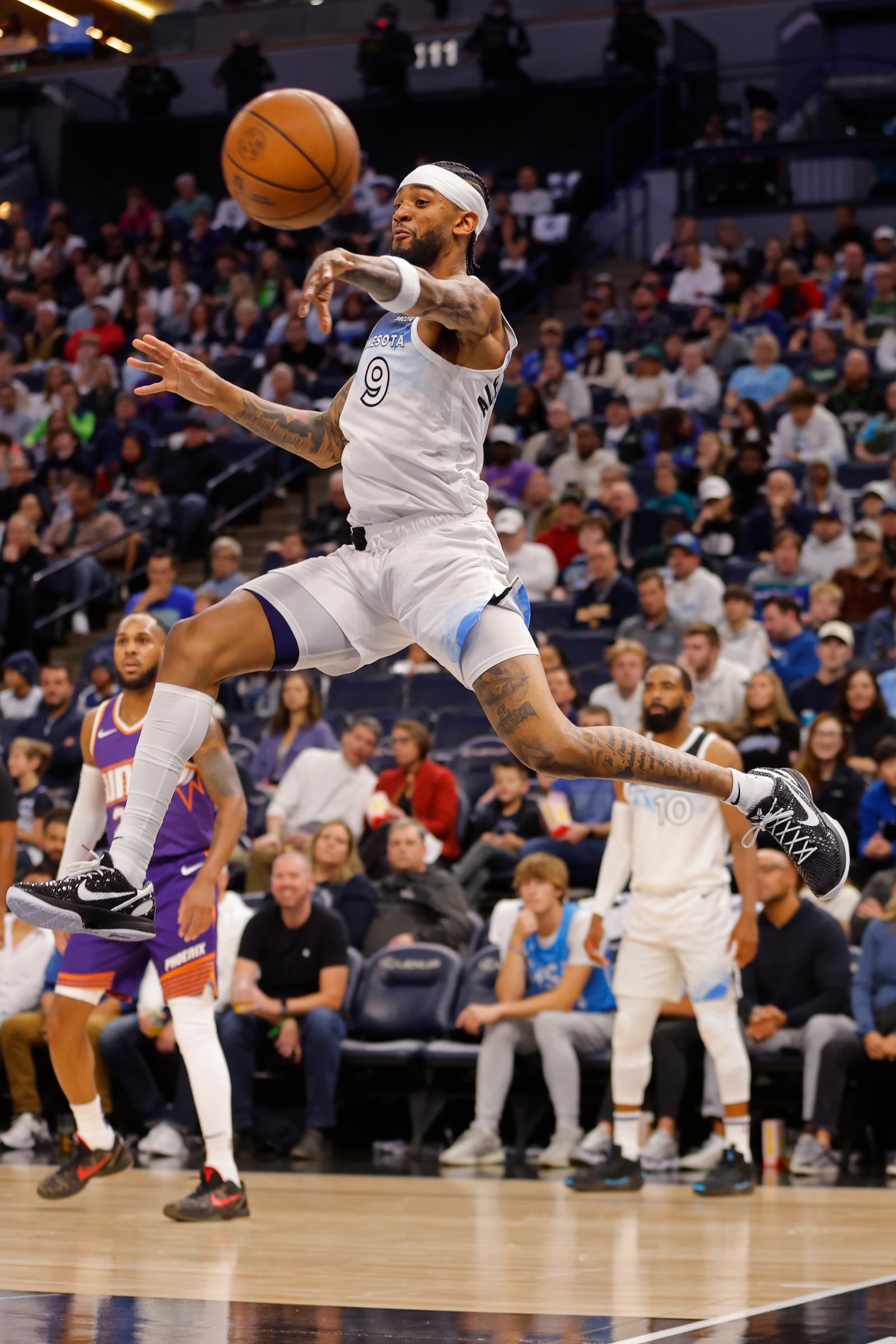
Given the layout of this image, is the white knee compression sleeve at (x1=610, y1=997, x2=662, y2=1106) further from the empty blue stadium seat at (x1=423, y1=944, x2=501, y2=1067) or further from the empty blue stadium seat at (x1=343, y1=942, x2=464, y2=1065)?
the empty blue stadium seat at (x1=343, y1=942, x2=464, y2=1065)

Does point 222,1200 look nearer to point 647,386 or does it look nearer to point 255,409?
point 255,409

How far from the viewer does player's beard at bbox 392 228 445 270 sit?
14.1 ft

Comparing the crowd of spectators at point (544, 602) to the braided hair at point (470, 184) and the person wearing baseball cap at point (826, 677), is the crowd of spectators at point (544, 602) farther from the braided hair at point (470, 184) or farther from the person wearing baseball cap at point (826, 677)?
the braided hair at point (470, 184)

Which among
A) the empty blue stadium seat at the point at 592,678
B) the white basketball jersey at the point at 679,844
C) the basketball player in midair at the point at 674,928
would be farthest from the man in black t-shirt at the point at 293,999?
the empty blue stadium seat at the point at 592,678

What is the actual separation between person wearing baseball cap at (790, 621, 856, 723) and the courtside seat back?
8.59 feet

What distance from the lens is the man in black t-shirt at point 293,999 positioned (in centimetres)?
841

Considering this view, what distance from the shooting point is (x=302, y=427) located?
15.4 feet

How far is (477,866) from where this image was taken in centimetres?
950

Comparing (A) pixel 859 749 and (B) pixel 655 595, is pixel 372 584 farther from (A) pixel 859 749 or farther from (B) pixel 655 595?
(B) pixel 655 595

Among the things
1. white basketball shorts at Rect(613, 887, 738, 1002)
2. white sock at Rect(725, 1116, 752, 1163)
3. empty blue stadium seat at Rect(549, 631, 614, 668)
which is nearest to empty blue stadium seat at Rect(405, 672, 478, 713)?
empty blue stadium seat at Rect(549, 631, 614, 668)

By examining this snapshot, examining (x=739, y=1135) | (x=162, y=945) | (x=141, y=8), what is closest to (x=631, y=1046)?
(x=739, y=1135)

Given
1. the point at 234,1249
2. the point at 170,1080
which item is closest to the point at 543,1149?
the point at 170,1080

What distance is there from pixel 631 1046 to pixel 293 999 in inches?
76.8

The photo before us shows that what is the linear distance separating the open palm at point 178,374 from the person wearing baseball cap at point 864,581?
6.93 m
